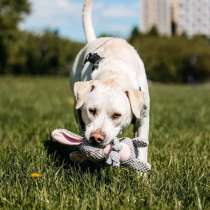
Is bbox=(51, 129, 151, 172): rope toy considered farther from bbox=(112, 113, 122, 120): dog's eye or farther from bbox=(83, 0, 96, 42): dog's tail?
bbox=(83, 0, 96, 42): dog's tail

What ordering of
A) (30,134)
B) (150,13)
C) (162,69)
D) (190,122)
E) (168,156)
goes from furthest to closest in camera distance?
(150,13) → (162,69) → (190,122) → (30,134) → (168,156)

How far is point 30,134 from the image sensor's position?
729 centimetres

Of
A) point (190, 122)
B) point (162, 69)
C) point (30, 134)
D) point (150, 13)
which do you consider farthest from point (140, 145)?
point (150, 13)

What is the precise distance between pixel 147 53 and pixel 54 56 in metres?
14.9

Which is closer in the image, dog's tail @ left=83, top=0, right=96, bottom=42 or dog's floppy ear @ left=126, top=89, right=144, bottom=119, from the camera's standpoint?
dog's floppy ear @ left=126, top=89, right=144, bottom=119

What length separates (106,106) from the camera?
4.48m

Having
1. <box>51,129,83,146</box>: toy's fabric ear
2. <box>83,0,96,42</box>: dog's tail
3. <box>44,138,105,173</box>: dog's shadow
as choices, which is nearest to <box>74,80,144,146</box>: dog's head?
<box>51,129,83,146</box>: toy's fabric ear

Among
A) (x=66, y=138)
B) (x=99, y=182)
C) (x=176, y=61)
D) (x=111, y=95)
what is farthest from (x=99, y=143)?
(x=176, y=61)

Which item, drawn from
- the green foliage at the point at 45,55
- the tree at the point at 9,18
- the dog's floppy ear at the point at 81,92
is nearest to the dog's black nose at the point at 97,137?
the dog's floppy ear at the point at 81,92

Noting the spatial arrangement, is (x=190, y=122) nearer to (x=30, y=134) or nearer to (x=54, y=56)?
(x=30, y=134)

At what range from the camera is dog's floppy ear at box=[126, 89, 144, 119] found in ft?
15.0

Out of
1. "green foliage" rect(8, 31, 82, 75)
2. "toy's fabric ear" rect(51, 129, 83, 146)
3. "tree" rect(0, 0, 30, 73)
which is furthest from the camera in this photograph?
"green foliage" rect(8, 31, 82, 75)

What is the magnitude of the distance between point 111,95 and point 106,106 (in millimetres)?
121

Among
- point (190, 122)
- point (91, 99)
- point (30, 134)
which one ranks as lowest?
point (190, 122)
